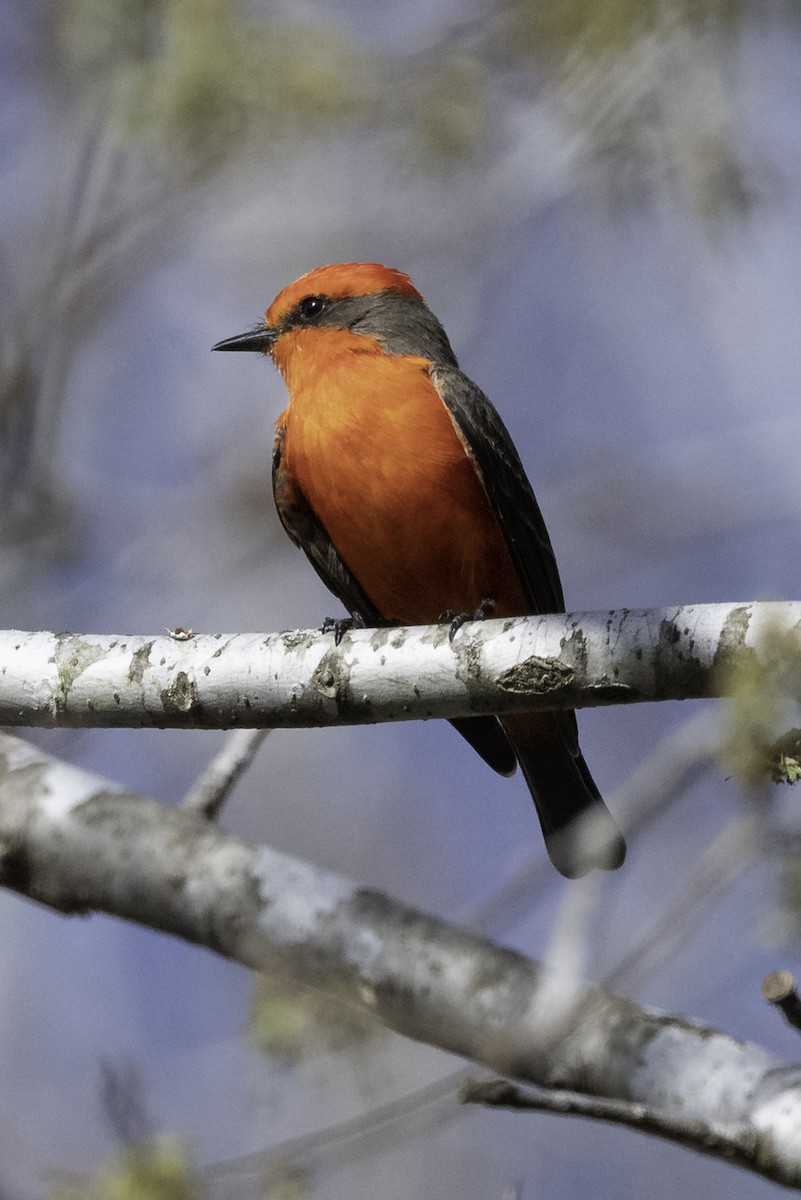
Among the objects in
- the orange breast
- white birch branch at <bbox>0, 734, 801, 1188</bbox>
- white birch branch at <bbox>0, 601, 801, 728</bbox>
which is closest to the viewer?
white birch branch at <bbox>0, 734, 801, 1188</bbox>

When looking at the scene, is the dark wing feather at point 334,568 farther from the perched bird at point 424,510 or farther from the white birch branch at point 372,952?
the white birch branch at point 372,952

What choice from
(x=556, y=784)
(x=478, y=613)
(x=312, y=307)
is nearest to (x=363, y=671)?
(x=478, y=613)

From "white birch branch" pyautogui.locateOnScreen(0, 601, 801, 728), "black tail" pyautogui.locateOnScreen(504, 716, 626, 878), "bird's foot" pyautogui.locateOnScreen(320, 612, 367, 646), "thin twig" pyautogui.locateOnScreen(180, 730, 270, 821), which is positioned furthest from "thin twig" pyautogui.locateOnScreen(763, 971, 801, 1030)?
"black tail" pyautogui.locateOnScreen(504, 716, 626, 878)

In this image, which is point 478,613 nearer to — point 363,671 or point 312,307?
point 363,671

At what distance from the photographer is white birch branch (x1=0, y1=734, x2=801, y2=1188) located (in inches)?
127

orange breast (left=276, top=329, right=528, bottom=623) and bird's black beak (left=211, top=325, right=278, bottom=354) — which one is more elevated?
bird's black beak (left=211, top=325, right=278, bottom=354)

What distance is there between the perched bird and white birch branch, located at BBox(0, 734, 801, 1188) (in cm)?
112

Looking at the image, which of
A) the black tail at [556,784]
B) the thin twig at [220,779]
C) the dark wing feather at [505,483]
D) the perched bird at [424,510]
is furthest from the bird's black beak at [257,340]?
the thin twig at [220,779]

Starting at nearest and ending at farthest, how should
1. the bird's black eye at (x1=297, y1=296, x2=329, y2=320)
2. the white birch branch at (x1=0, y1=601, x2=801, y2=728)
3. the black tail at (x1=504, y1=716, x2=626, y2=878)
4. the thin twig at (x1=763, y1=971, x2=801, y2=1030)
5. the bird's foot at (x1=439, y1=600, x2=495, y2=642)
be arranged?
the thin twig at (x1=763, y1=971, x2=801, y2=1030) → the white birch branch at (x1=0, y1=601, x2=801, y2=728) → the bird's foot at (x1=439, y1=600, x2=495, y2=642) → the black tail at (x1=504, y1=716, x2=626, y2=878) → the bird's black eye at (x1=297, y1=296, x2=329, y2=320)

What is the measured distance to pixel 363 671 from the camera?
3791 millimetres

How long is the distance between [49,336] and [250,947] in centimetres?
315

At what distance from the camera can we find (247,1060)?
493 cm

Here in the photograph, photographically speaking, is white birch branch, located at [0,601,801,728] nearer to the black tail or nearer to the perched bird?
the perched bird

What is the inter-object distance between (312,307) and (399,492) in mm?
1266
